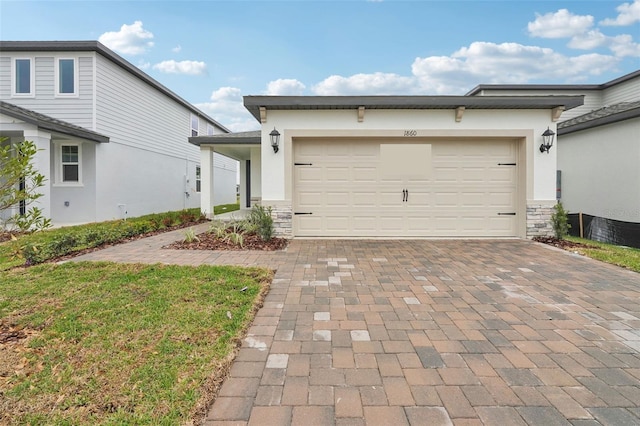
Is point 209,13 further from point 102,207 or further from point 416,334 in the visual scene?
point 416,334

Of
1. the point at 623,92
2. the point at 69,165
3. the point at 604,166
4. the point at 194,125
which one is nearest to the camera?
the point at 604,166

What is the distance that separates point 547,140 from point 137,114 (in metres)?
14.6

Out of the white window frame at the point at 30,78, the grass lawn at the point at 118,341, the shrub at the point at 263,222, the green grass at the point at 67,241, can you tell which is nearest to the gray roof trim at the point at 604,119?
the shrub at the point at 263,222

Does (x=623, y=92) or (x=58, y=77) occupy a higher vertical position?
(x=623, y=92)

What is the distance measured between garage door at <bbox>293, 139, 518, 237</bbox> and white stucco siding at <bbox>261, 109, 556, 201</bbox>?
333mm

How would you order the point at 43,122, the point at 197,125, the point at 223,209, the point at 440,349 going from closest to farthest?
the point at 440,349
the point at 43,122
the point at 223,209
the point at 197,125

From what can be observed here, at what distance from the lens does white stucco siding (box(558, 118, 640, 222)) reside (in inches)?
352

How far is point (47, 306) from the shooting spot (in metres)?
3.62

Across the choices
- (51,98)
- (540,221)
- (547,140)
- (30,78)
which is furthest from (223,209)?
(547,140)

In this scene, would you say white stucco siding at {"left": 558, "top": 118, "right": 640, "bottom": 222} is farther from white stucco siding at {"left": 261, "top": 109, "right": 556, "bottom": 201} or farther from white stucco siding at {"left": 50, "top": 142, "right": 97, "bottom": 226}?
white stucco siding at {"left": 50, "top": 142, "right": 97, "bottom": 226}

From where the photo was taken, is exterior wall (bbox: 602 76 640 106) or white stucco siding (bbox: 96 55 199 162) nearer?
white stucco siding (bbox: 96 55 199 162)

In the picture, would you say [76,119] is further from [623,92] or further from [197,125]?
[623,92]

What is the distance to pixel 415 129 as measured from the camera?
309 inches

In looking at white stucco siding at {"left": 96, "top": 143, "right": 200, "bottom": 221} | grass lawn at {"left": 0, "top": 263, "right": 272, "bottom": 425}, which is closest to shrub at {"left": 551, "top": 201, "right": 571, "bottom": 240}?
grass lawn at {"left": 0, "top": 263, "right": 272, "bottom": 425}
